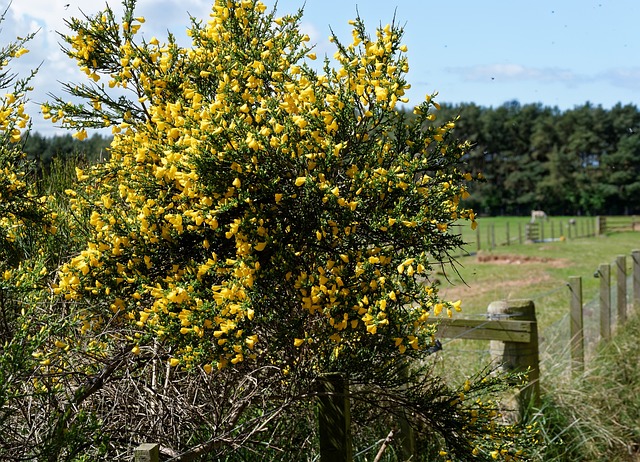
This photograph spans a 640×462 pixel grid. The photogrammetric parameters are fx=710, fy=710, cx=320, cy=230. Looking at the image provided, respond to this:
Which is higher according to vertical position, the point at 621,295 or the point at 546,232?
the point at 621,295

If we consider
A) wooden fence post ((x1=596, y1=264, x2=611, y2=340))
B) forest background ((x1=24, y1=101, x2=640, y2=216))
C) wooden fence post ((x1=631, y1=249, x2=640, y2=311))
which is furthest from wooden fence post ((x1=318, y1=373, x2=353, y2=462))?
forest background ((x1=24, y1=101, x2=640, y2=216))

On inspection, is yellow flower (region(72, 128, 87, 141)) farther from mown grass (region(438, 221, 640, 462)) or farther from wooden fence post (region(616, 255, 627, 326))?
wooden fence post (region(616, 255, 627, 326))

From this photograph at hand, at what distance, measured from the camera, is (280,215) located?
375cm

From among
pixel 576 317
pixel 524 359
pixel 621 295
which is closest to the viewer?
pixel 524 359

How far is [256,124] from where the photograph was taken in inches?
154

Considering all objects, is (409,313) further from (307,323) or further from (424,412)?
(424,412)

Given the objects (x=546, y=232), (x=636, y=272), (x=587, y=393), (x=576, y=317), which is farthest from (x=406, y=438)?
(x=546, y=232)

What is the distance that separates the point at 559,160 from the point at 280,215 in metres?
90.1

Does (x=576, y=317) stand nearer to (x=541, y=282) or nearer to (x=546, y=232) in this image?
(x=541, y=282)

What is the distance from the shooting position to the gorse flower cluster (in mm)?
3639

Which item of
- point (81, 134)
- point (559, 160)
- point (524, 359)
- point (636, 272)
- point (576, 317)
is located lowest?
point (524, 359)

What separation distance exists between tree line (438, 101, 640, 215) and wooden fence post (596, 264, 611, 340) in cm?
7626

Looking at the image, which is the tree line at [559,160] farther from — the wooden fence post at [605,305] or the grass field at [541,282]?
the wooden fence post at [605,305]

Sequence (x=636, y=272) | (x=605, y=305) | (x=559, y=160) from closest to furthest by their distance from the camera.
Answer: (x=605, y=305), (x=636, y=272), (x=559, y=160)
